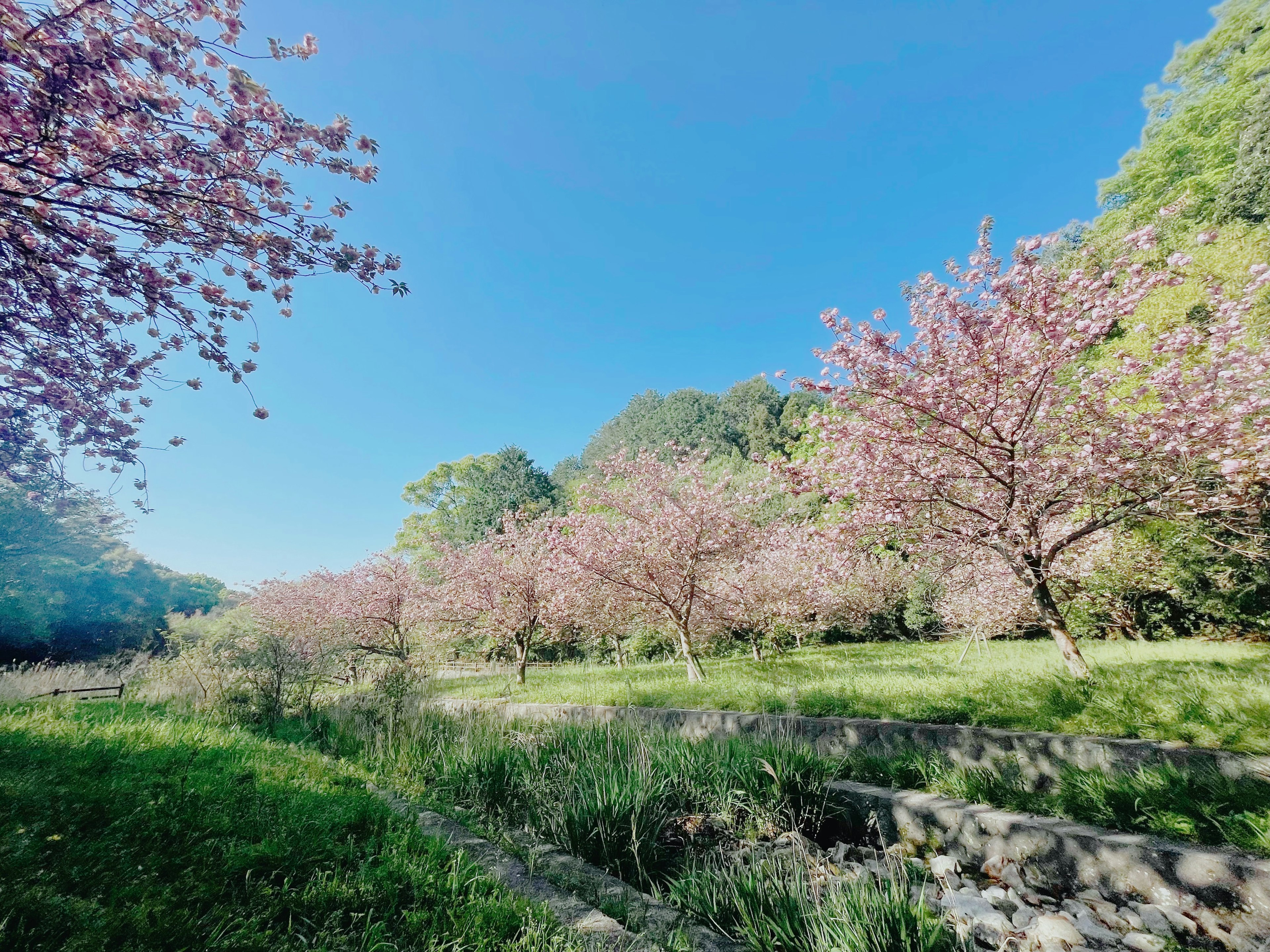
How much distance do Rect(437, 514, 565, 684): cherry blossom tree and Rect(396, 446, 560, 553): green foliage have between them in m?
18.7

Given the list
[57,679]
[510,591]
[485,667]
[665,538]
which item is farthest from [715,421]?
[57,679]

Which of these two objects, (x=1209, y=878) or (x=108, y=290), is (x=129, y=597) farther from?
(x=1209, y=878)

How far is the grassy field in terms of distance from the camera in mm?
4145

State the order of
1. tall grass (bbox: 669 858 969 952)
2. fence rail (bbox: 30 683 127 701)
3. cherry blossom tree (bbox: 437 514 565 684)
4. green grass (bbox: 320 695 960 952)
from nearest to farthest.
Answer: tall grass (bbox: 669 858 969 952) < green grass (bbox: 320 695 960 952) < fence rail (bbox: 30 683 127 701) < cherry blossom tree (bbox: 437 514 565 684)

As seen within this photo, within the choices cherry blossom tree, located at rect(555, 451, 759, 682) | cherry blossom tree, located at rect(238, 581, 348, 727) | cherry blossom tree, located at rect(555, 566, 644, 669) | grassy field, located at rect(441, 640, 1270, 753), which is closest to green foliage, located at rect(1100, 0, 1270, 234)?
grassy field, located at rect(441, 640, 1270, 753)

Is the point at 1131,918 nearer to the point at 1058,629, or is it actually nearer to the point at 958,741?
the point at 958,741

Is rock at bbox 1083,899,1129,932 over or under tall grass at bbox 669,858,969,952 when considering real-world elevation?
under

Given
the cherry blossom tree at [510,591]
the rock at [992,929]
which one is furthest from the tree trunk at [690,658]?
the rock at [992,929]

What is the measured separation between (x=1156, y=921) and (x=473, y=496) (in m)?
38.4

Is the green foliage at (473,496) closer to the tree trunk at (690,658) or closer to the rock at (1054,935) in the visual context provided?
the tree trunk at (690,658)

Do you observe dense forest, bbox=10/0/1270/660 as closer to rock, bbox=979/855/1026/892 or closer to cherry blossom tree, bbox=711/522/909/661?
cherry blossom tree, bbox=711/522/909/661

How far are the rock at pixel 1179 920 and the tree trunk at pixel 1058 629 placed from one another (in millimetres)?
3227

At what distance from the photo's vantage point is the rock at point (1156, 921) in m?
2.72

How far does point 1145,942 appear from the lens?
2680 mm
